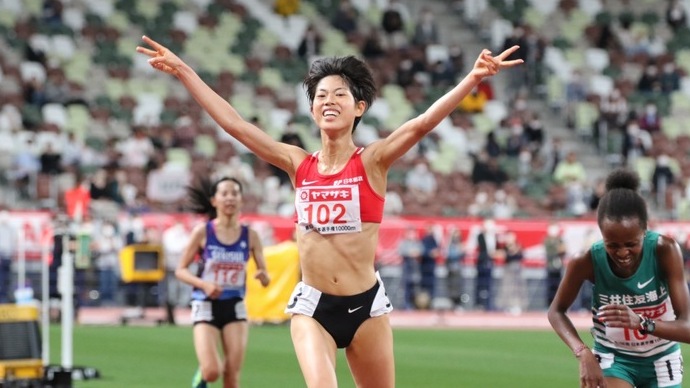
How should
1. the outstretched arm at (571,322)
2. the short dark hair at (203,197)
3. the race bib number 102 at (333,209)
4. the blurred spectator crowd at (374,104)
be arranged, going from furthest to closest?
1. the blurred spectator crowd at (374,104)
2. the short dark hair at (203,197)
3. the race bib number 102 at (333,209)
4. the outstretched arm at (571,322)

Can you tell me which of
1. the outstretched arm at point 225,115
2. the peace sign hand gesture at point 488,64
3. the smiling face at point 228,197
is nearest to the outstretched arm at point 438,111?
the peace sign hand gesture at point 488,64

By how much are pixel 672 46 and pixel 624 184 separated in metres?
33.9

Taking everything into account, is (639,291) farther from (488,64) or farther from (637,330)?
(488,64)

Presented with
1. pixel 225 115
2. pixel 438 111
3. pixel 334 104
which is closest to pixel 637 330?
pixel 438 111

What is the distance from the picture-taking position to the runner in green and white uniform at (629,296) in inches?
303

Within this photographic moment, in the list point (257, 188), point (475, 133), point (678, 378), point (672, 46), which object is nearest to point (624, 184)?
point (678, 378)

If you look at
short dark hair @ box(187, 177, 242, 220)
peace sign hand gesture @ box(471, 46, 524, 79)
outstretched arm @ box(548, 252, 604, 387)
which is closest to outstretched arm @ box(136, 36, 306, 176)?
peace sign hand gesture @ box(471, 46, 524, 79)

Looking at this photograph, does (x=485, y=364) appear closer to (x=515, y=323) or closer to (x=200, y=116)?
(x=515, y=323)

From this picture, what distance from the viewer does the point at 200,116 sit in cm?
3266

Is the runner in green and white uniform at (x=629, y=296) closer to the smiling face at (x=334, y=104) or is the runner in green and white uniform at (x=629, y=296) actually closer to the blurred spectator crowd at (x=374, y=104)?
the smiling face at (x=334, y=104)

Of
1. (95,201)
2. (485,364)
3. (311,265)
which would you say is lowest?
(485,364)

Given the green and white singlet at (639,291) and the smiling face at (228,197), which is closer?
the green and white singlet at (639,291)

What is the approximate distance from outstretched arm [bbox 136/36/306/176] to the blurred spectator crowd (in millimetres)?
18845

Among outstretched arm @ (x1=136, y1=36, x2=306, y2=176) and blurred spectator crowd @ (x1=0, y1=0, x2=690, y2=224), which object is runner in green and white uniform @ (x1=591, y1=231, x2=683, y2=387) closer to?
outstretched arm @ (x1=136, y1=36, x2=306, y2=176)
